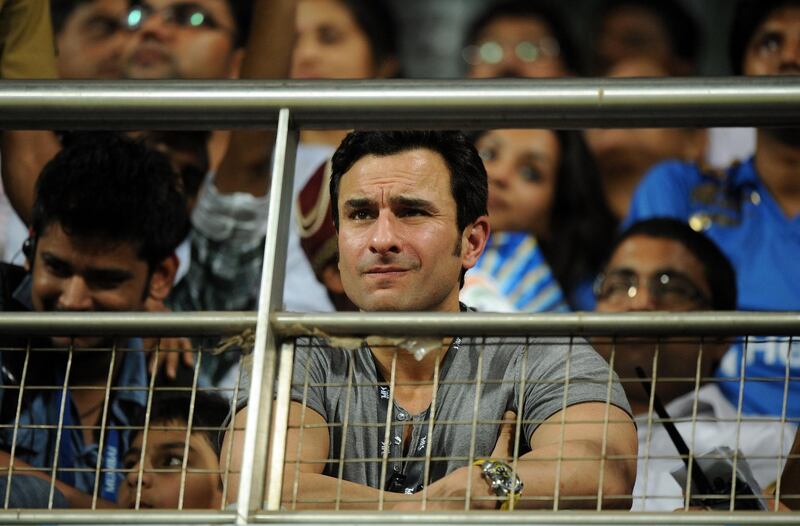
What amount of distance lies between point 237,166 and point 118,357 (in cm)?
150

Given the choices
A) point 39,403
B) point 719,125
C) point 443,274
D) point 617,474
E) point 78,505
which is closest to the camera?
point 719,125

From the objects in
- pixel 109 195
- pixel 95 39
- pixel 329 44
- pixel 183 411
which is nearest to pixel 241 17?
pixel 329 44

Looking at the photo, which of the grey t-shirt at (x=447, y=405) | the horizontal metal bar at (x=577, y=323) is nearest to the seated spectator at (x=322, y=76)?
the grey t-shirt at (x=447, y=405)

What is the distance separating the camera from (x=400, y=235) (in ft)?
9.23

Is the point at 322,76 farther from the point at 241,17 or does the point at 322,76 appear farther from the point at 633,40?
the point at 633,40

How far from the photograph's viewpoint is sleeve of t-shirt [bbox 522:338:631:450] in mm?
2543

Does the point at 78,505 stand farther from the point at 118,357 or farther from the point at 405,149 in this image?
the point at 405,149

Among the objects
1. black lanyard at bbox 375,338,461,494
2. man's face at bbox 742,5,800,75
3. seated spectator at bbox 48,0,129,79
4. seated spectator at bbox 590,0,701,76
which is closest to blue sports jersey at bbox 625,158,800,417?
man's face at bbox 742,5,800,75

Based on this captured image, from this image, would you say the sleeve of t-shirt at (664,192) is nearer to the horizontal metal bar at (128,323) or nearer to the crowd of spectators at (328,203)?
the crowd of spectators at (328,203)

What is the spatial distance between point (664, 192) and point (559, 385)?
3.37 metres

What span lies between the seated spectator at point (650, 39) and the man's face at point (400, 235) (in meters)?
3.47

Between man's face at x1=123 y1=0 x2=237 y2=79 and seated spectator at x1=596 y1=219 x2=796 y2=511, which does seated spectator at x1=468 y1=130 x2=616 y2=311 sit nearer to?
seated spectator at x1=596 y1=219 x2=796 y2=511

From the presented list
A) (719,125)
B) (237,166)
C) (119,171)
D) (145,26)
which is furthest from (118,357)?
(719,125)

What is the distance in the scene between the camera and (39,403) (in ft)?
13.3
